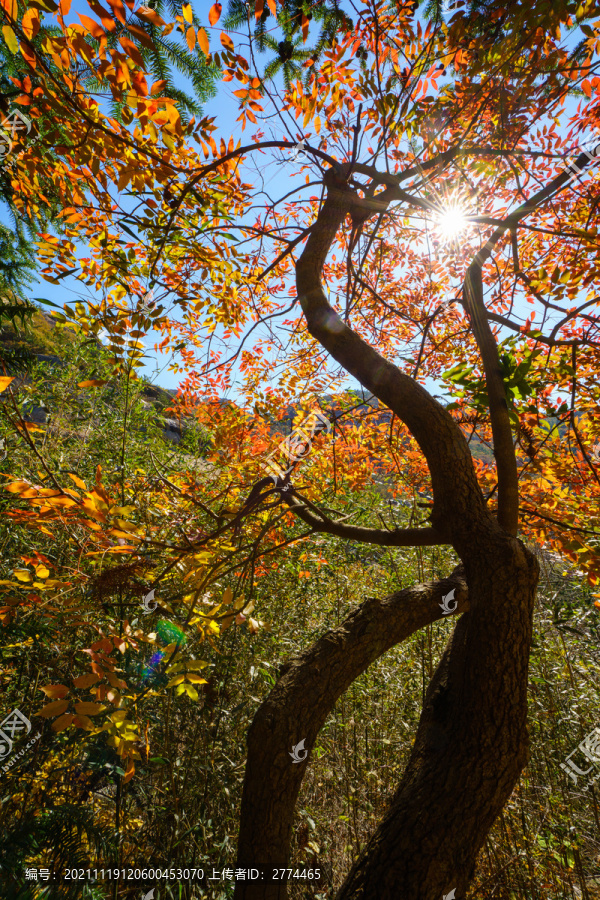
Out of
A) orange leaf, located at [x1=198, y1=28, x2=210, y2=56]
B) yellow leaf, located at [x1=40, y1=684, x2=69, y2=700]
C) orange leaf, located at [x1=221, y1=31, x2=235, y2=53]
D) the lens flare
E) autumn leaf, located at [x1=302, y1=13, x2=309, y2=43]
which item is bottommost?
yellow leaf, located at [x1=40, y1=684, x2=69, y2=700]

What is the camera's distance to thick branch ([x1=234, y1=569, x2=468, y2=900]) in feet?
3.11

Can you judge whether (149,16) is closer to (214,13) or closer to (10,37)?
(10,37)

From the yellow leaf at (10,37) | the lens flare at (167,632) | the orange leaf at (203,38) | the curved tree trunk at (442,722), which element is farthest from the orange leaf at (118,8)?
the lens flare at (167,632)

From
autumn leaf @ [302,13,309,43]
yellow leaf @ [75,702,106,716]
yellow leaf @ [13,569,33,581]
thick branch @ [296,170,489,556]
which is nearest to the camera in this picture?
yellow leaf @ [75,702,106,716]

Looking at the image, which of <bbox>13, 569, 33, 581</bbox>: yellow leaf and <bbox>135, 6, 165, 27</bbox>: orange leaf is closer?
<bbox>135, 6, 165, 27</bbox>: orange leaf

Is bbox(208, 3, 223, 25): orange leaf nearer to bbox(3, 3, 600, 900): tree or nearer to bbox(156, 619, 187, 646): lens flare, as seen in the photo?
bbox(3, 3, 600, 900): tree

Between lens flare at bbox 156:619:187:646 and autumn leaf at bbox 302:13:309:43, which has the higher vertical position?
autumn leaf at bbox 302:13:309:43

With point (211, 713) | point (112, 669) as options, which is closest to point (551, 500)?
point (211, 713)

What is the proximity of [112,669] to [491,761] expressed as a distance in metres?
1.10

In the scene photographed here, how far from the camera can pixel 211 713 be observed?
1.85 metres

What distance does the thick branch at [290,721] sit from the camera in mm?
947
